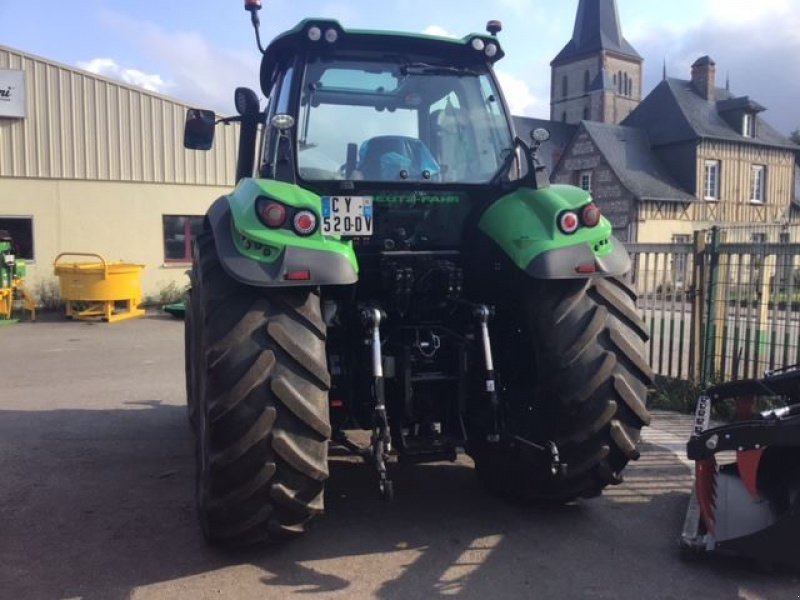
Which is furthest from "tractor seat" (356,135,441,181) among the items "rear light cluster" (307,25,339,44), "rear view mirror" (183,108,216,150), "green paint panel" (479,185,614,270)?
"rear view mirror" (183,108,216,150)

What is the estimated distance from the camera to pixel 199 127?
4.73 metres

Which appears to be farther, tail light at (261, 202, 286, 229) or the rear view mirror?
the rear view mirror

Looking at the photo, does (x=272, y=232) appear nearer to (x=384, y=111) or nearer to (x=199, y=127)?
(x=384, y=111)

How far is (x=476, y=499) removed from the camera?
Answer: 4.39m

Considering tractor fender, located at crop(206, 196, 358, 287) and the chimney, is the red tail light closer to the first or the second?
tractor fender, located at crop(206, 196, 358, 287)

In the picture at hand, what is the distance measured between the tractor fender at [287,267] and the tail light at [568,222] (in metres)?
1.10

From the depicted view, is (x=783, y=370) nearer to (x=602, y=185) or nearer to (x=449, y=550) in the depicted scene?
(x=449, y=550)

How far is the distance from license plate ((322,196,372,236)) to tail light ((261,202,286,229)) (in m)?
0.38

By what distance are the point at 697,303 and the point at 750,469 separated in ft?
12.8

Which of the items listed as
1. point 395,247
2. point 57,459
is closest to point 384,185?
point 395,247

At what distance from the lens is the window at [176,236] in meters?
18.2

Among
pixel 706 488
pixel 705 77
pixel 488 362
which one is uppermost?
pixel 705 77

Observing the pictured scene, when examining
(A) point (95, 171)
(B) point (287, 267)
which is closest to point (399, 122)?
(B) point (287, 267)

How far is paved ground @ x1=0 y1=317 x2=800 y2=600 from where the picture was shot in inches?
128
